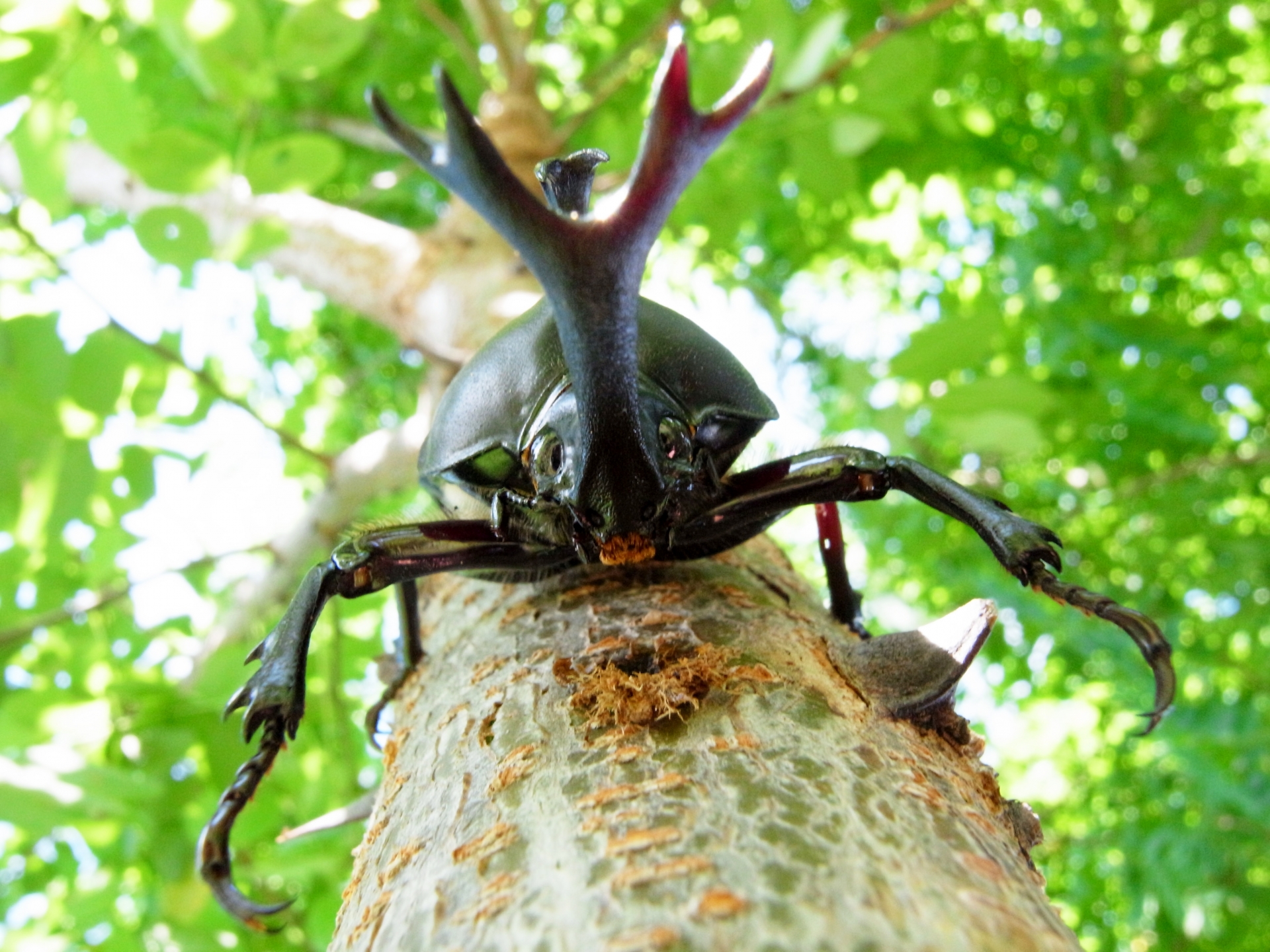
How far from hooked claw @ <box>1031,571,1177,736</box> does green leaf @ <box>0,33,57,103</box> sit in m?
2.25

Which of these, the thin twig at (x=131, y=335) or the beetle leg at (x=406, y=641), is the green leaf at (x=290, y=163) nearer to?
the thin twig at (x=131, y=335)

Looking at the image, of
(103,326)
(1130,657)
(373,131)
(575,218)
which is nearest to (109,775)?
(103,326)

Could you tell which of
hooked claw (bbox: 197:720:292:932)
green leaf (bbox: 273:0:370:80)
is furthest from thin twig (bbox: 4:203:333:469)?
hooked claw (bbox: 197:720:292:932)

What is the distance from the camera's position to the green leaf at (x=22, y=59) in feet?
6.57

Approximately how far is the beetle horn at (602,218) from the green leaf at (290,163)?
136cm

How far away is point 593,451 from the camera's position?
3.76 feet

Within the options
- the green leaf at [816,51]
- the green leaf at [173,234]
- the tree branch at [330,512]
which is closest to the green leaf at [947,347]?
the green leaf at [816,51]

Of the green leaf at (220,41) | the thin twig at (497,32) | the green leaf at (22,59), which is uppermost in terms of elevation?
the thin twig at (497,32)

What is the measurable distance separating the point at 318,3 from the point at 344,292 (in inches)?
45.0

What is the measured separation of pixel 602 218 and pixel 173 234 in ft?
5.12

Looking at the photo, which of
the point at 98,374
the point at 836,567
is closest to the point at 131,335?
the point at 98,374

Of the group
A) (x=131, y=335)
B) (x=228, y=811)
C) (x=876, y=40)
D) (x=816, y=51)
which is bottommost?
(x=228, y=811)

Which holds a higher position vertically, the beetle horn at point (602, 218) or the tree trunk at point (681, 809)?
the beetle horn at point (602, 218)

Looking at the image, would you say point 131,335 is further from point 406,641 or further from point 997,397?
point 997,397
